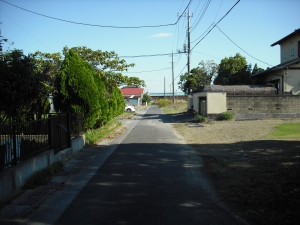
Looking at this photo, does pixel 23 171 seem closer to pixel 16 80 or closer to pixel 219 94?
pixel 16 80

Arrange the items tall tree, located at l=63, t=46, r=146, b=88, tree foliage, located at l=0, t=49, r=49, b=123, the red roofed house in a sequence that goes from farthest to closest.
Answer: the red roofed house → tall tree, located at l=63, t=46, r=146, b=88 → tree foliage, located at l=0, t=49, r=49, b=123

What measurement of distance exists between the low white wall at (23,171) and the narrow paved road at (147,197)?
132 centimetres

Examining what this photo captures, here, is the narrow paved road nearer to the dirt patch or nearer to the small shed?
the dirt patch

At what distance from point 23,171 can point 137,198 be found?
2.66 meters

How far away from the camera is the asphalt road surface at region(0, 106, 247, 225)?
483cm

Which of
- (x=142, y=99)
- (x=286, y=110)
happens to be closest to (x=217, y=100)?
(x=286, y=110)

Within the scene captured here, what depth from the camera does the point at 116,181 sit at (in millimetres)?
7121

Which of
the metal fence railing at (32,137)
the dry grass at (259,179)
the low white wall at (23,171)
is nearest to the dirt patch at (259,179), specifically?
the dry grass at (259,179)

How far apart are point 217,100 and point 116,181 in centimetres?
1836

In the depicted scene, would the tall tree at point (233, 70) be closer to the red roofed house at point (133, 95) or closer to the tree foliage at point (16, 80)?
the tree foliage at point (16, 80)

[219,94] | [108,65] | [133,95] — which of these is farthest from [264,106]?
[133,95]

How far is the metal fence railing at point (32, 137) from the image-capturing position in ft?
20.8

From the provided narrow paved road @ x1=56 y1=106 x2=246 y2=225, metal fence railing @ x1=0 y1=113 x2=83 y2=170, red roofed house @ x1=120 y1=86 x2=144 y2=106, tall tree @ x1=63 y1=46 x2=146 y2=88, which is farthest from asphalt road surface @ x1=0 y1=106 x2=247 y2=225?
red roofed house @ x1=120 y1=86 x2=144 y2=106

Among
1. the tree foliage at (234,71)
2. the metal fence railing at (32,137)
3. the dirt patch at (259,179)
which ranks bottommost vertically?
the dirt patch at (259,179)
